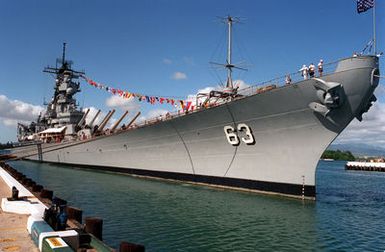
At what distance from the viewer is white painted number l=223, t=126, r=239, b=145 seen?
1888 cm

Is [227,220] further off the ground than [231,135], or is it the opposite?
[231,135]

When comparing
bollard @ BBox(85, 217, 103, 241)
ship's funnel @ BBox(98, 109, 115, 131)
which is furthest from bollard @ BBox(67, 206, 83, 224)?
ship's funnel @ BBox(98, 109, 115, 131)

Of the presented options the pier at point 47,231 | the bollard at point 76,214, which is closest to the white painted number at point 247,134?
the pier at point 47,231

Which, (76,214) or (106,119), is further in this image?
(106,119)

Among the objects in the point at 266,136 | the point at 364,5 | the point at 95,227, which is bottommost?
the point at 95,227

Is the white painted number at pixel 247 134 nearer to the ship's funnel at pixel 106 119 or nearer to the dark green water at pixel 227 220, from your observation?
the dark green water at pixel 227 220

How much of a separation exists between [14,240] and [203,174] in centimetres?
1480

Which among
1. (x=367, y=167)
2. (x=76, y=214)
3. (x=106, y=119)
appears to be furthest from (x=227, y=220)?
(x=367, y=167)

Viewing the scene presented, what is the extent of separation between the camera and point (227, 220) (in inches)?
500

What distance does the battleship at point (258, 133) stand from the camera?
15.5m

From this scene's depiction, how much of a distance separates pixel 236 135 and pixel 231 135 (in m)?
0.31

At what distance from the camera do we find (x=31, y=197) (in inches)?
474

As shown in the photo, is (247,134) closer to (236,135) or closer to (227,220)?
(236,135)

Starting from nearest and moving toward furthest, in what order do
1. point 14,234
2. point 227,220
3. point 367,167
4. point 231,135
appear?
point 14,234
point 227,220
point 231,135
point 367,167
